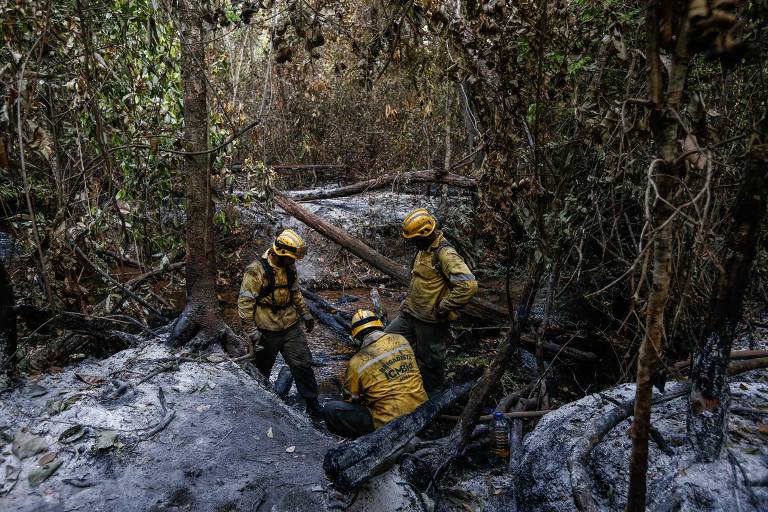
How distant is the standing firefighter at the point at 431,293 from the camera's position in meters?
4.87

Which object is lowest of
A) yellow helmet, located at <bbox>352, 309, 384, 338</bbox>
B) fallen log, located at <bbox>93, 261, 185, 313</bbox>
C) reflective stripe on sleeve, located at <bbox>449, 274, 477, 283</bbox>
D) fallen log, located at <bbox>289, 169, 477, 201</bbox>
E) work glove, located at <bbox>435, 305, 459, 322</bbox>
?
work glove, located at <bbox>435, 305, 459, 322</bbox>

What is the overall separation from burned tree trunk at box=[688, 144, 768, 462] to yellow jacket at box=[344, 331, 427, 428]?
2.32m

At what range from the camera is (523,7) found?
3.02 meters

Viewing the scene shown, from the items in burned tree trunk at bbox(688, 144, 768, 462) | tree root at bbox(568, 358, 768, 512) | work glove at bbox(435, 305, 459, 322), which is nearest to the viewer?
burned tree trunk at bbox(688, 144, 768, 462)

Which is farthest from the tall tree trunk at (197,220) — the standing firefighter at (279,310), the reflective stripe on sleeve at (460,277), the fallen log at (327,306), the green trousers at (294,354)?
the fallen log at (327,306)

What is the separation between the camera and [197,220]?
165 inches

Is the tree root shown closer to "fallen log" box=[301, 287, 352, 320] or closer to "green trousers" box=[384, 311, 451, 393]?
"green trousers" box=[384, 311, 451, 393]

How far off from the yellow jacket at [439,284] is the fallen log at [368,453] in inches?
58.0

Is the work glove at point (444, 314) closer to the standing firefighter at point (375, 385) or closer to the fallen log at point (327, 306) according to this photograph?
the standing firefighter at point (375, 385)

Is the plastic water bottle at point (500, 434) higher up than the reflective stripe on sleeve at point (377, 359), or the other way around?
the reflective stripe on sleeve at point (377, 359)

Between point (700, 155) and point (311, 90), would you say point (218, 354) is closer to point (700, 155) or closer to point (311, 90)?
point (700, 155)

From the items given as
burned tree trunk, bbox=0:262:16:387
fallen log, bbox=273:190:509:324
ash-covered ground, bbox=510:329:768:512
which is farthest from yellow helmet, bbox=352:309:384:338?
fallen log, bbox=273:190:509:324

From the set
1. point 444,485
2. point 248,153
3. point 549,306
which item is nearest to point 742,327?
point 549,306

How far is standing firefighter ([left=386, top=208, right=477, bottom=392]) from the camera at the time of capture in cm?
487
